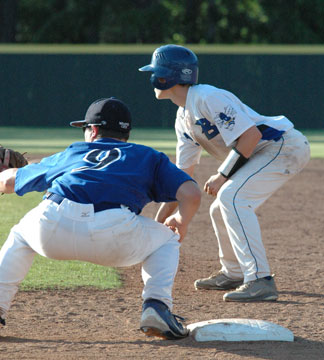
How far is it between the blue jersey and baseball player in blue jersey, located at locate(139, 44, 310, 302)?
979mm

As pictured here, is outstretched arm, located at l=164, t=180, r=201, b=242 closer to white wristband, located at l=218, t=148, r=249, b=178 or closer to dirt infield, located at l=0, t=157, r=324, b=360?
dirt infield, located at l=0, t=157, r=324, b=360

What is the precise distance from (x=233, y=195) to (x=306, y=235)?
2903 mm

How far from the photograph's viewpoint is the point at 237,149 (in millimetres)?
4926

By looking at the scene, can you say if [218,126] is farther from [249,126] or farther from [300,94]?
[300,94]

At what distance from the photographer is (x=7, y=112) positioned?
2427 cm

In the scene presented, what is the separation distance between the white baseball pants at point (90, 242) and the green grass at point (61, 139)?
36.9ft

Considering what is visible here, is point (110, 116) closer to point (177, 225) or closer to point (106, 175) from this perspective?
point (106, 175)

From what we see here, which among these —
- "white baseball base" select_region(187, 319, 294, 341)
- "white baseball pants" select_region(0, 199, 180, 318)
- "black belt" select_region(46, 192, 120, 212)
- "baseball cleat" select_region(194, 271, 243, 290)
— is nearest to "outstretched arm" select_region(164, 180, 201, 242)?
"white baseball pants" select_region(0, 199, 180, 318)

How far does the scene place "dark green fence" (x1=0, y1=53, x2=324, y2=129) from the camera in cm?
2344

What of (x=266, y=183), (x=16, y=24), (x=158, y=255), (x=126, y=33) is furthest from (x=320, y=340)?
(x=16, y=24)

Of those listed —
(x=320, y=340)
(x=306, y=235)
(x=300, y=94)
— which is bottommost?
(x=300, y=94)

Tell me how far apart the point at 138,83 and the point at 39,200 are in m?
14.5

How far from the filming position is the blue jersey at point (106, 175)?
3.86 meters

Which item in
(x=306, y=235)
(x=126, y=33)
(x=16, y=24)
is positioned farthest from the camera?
(x=16, y=24)
